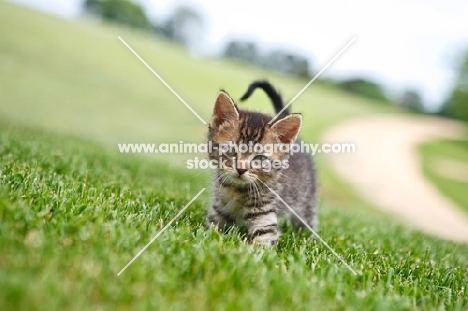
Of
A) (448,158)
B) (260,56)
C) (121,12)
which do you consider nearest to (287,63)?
(260,56)

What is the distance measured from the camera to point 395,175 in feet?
74.5

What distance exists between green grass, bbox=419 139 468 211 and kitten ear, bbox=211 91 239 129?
1833 cm

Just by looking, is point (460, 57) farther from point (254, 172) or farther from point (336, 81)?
point (254, 172)

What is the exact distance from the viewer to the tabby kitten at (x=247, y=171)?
12.9 feet

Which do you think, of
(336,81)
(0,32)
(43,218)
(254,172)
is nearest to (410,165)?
(254,172)

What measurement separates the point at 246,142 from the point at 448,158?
2960cm

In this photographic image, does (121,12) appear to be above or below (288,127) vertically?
above

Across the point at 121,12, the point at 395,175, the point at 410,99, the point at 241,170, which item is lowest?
the point at 395,175

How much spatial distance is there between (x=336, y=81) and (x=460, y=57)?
29.8 meters

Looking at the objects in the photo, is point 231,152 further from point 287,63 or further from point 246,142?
point 287,63

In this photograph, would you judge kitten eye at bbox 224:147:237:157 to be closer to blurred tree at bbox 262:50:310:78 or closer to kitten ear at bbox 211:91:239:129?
kitten ear at bbox 211:91:239:129

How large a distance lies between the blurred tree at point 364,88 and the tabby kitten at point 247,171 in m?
68.4

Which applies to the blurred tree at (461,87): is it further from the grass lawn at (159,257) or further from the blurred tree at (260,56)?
the grass lawn at (159,257)

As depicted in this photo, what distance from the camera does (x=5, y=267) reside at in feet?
7.00
